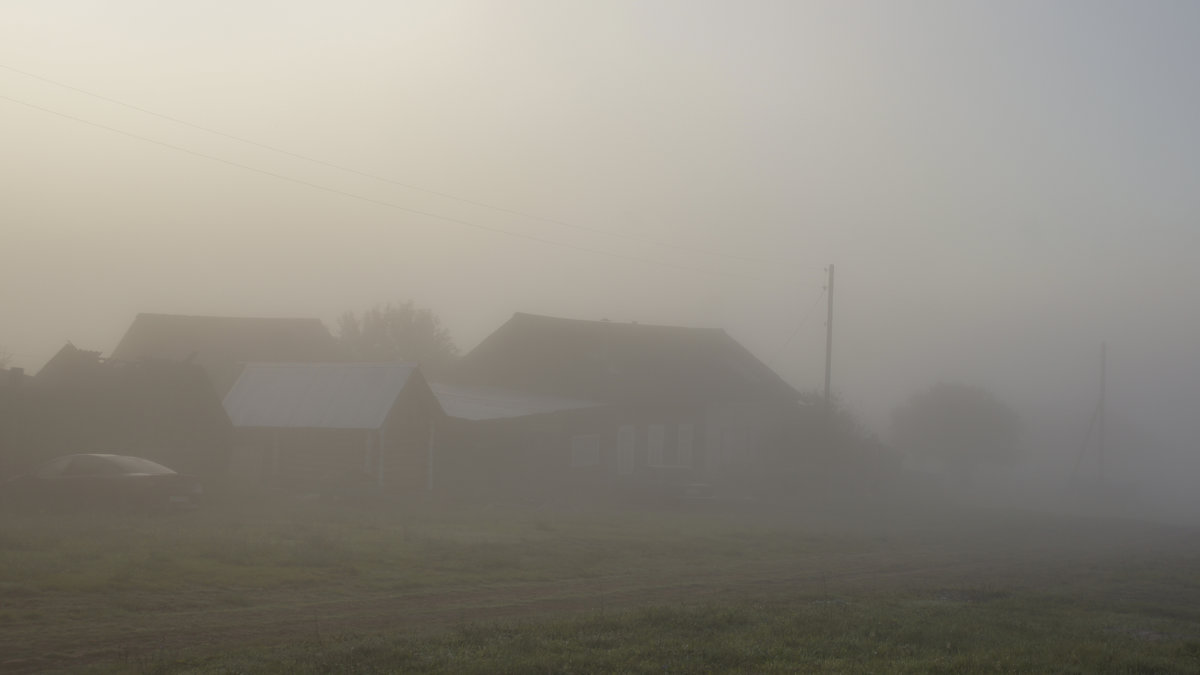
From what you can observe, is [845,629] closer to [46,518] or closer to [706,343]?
[46,518]

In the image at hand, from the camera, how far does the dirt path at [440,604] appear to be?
36.6 ft

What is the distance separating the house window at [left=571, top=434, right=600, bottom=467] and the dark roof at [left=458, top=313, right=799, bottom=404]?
3221mm

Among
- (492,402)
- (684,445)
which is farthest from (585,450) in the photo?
(684,445)

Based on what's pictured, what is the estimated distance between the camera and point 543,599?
15.7 metres

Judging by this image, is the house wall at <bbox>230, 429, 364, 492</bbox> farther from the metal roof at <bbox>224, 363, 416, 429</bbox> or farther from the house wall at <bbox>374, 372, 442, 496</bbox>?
the house wall at <bbox>374, 372, 442, 496</bbox>

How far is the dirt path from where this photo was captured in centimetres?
1115

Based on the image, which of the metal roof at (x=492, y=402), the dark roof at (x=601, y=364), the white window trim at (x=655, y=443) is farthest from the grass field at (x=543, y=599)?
the dark roof at (x=601, y=364)

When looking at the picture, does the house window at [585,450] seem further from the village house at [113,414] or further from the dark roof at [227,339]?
the dark roof at [227,339]

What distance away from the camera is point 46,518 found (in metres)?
22.4

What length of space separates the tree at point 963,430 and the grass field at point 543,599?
136ft

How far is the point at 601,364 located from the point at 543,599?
3358cm

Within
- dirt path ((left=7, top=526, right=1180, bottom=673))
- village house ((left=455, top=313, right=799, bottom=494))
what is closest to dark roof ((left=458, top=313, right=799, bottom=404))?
village house ((left=455, top=313, right=799, bottom=494))

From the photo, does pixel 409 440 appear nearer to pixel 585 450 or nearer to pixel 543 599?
pixel 585 450

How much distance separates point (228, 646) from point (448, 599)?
15.6 ft
